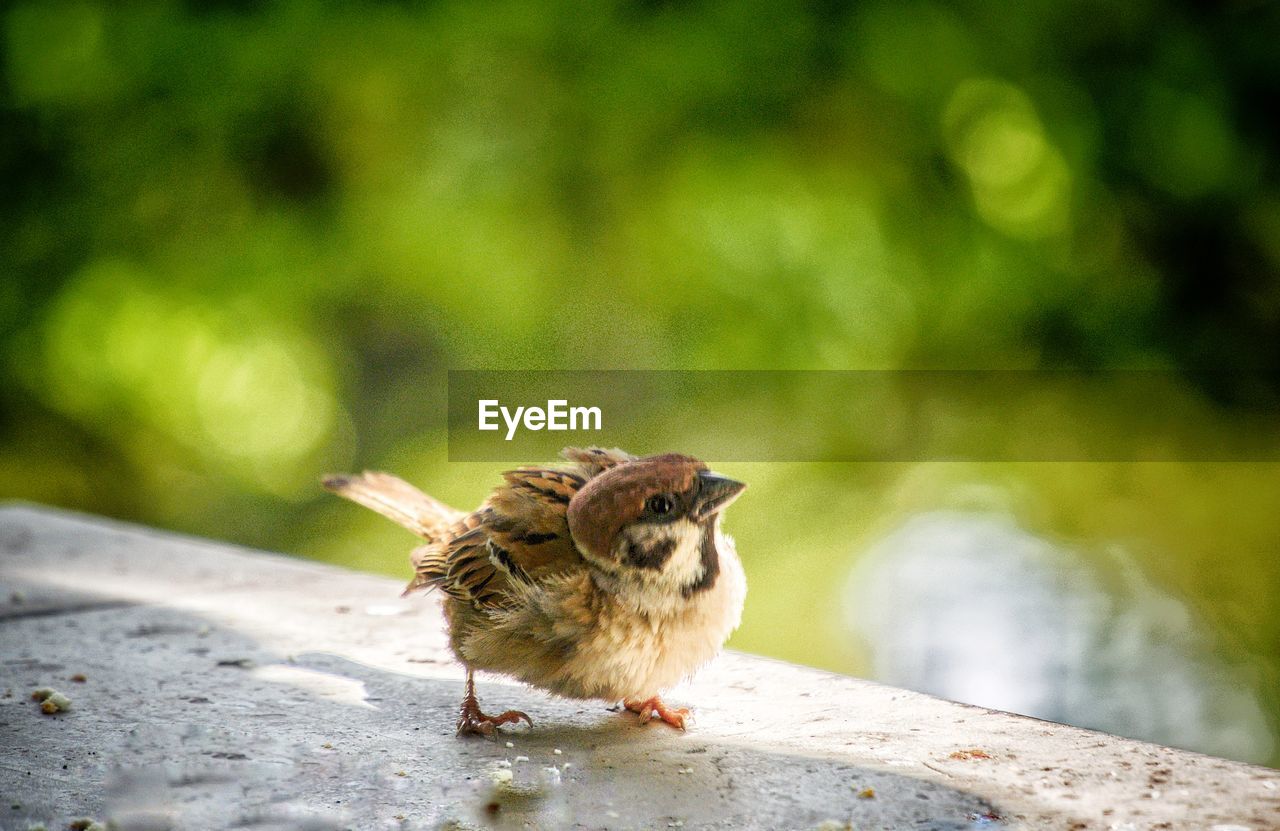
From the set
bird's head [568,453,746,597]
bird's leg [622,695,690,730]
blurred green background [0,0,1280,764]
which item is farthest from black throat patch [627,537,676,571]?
blurred green background [0,0,1280,764]

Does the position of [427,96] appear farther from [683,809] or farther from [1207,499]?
[683,809]

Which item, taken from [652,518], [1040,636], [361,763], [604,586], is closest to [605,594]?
[604,586]

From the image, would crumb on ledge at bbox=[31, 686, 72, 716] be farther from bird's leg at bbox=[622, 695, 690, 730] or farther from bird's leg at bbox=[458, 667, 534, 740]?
bird's leg at bbox=[622, 695, 690, 730]

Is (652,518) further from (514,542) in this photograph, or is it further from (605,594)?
(514,542)

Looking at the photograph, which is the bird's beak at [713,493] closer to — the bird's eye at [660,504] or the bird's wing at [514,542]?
the bird's eye at [660,504]

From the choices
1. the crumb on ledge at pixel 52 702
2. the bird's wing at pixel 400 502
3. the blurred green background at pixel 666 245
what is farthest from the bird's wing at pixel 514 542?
the blurred green background at pixel 666 245

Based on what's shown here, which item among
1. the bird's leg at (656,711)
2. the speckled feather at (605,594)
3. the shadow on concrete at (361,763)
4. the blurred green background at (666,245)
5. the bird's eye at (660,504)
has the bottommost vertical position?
the shadow on concrete at (361,763)

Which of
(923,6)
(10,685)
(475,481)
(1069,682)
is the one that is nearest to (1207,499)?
(1069,682)
